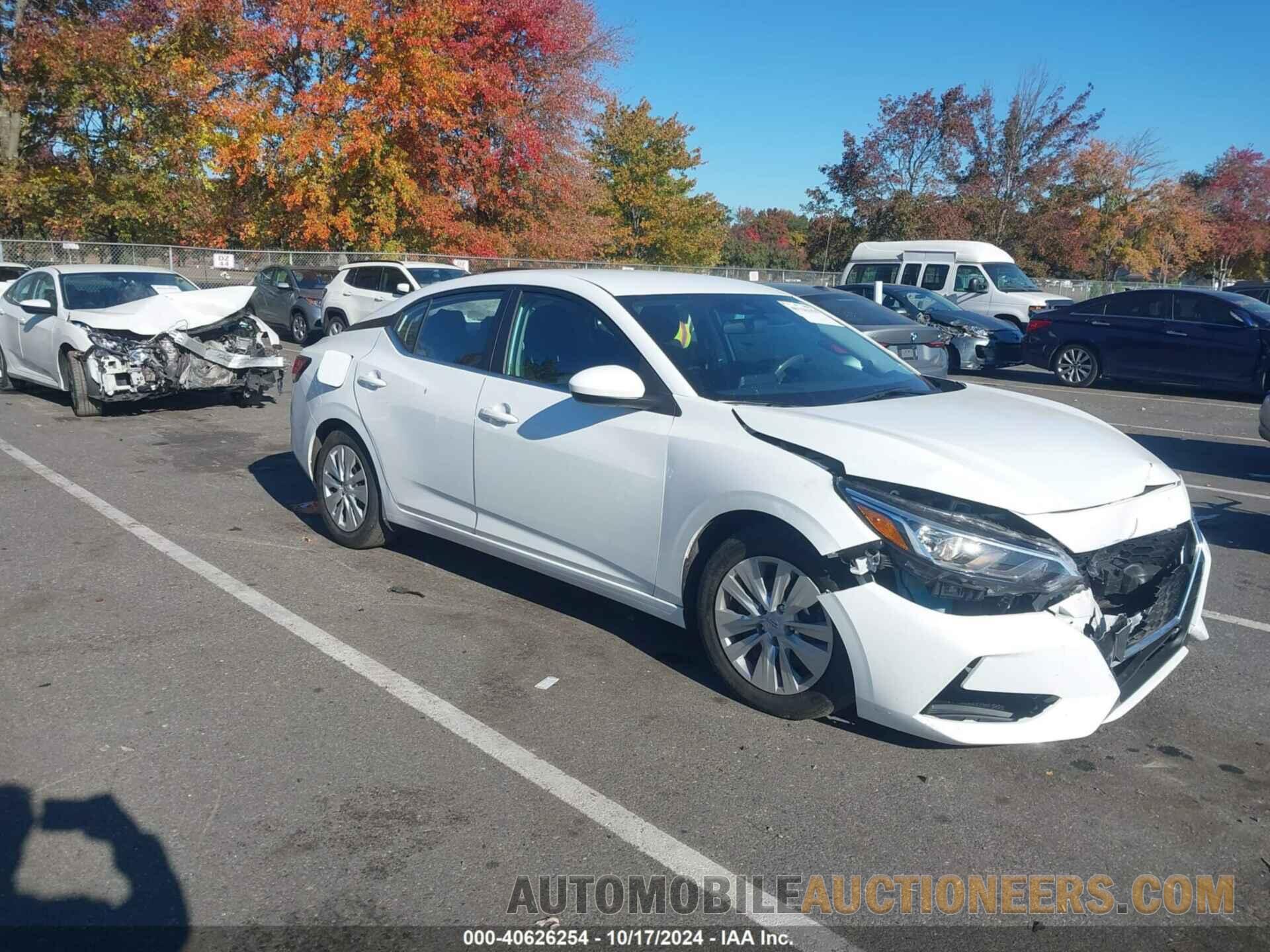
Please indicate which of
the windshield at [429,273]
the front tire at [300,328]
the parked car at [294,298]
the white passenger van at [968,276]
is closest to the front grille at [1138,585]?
the windshield at [429,273]

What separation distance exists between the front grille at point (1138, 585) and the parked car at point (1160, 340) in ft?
38.8

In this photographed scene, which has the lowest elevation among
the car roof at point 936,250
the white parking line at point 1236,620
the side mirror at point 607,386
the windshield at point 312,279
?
the white parking line at point 1236,620

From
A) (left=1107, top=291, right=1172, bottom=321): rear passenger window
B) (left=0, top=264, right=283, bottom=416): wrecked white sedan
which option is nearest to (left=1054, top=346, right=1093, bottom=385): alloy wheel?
(left=1107, top=291, right=1172, bottom=321): rear passenger window

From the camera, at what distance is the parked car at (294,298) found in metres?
20.3

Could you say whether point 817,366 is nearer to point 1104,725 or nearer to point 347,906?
point 1104,725

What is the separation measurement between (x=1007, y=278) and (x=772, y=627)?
723 inches

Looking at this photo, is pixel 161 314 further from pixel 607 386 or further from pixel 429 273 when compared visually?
pixel 429 273

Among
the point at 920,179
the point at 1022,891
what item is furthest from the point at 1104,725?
the point at 920,179

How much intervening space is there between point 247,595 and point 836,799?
3339 millimetres

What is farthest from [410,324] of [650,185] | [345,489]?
[650,185]

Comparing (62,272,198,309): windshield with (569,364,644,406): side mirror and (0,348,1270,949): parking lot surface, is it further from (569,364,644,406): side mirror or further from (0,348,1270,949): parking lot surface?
(569,364,644,406): side mirror

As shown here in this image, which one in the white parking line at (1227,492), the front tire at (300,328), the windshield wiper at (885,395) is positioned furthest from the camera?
the front tire at (300,328)

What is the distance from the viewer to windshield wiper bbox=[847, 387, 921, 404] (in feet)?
14.4

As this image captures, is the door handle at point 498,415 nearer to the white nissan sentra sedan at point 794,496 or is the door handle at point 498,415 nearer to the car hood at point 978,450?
the white nissan sentra sedan at point 794,496
